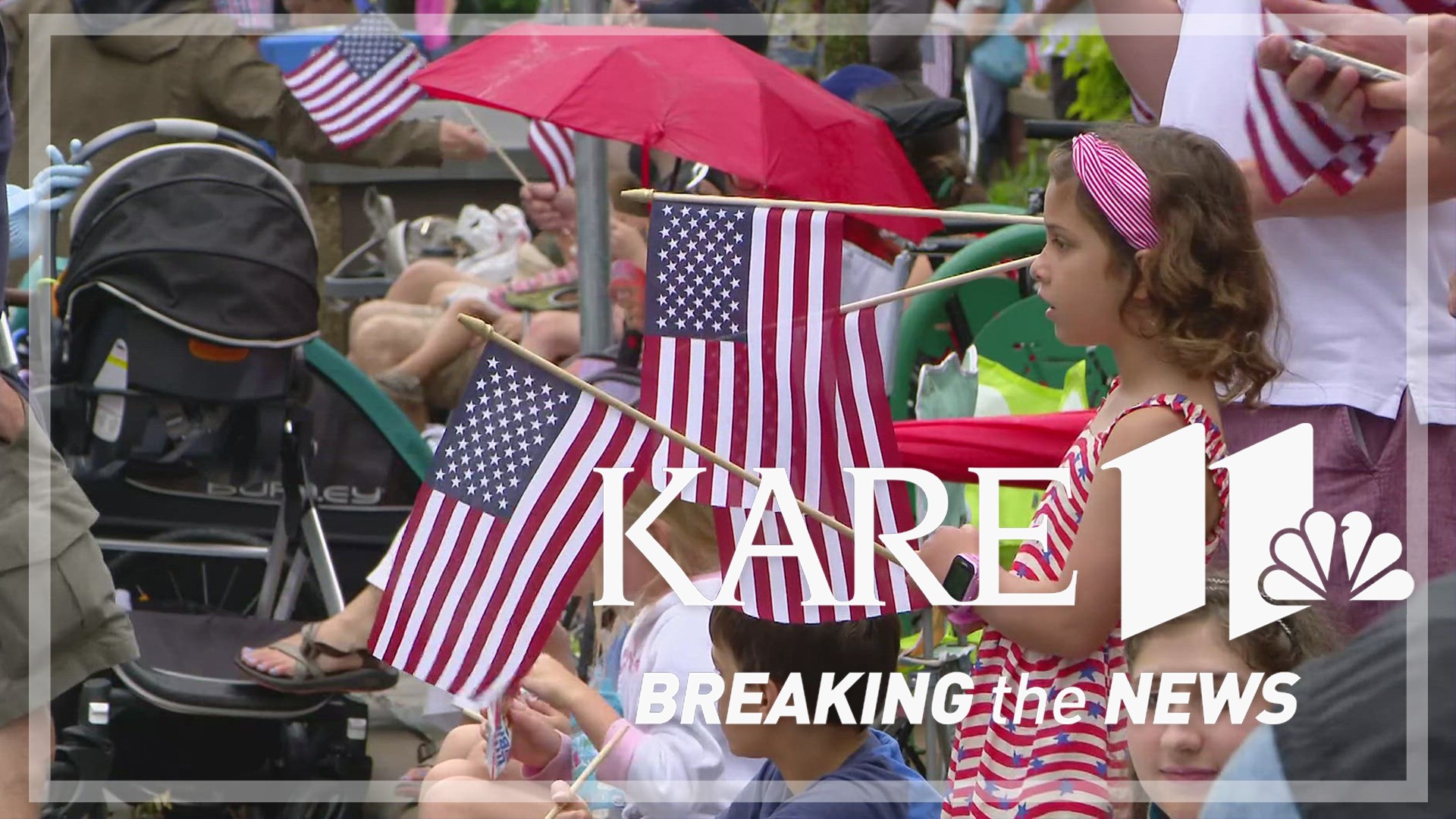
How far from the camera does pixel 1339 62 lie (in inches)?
116

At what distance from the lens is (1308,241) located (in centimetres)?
324

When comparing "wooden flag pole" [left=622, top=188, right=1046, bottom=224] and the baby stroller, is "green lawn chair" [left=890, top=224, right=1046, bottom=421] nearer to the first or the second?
"wooden flag pole" [left=622, top=188, right=1046, bottom=224]

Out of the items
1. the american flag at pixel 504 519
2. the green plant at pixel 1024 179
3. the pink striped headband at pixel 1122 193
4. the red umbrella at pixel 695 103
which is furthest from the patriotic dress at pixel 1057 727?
the green plant at pixel 1024 179

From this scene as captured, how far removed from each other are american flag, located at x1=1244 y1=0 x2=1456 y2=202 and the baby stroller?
109 inches

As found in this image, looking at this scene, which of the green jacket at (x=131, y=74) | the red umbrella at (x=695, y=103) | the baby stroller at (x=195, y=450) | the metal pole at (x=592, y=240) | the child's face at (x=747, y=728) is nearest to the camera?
the child's face at (x=747, y=728)

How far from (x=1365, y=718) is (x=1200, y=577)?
1519 millimetres

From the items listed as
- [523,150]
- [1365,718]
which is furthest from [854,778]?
[523,150]

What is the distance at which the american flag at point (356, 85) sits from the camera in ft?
22.7

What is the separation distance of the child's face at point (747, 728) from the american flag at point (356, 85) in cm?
405

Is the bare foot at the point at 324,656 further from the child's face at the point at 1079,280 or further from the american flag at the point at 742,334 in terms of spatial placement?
the child's face at the point at 1079,280

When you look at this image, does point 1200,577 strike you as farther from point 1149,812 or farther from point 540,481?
point 540,481

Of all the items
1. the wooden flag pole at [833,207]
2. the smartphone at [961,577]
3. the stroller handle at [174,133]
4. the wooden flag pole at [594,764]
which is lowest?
the wooden flag pole at [594,764]

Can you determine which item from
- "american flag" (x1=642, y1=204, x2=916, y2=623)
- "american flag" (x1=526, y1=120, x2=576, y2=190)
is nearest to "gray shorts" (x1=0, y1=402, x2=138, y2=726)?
"american flag" (x1=642, y1=204, x2=916, y2=623)

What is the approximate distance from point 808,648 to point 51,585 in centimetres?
142
